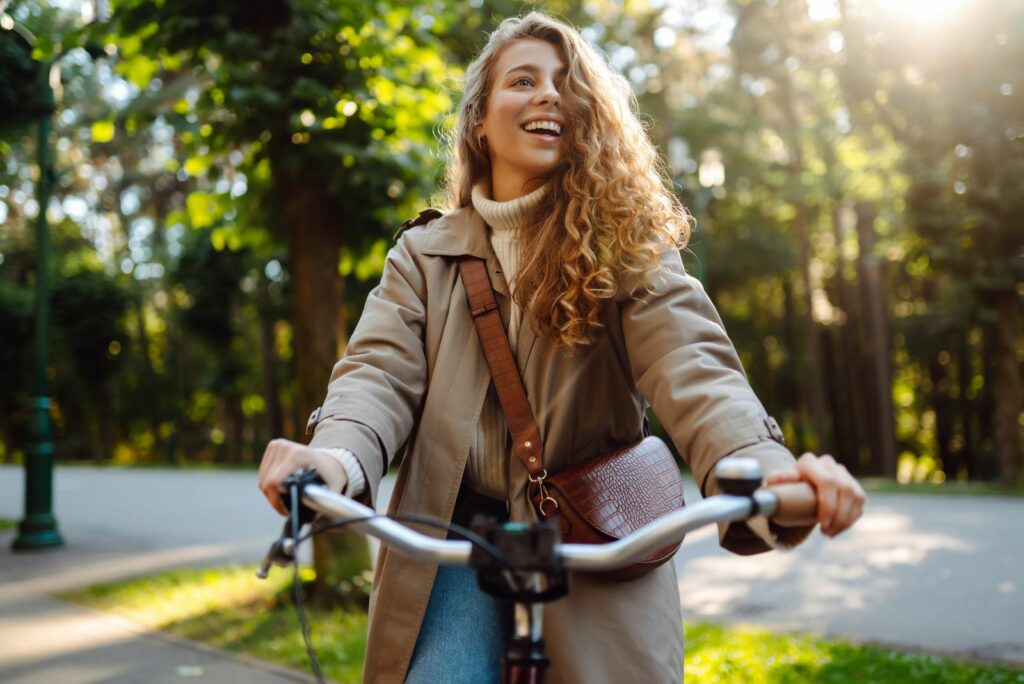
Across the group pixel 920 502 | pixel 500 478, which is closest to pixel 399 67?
pixel 500 478

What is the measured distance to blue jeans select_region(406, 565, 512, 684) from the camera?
1922mm

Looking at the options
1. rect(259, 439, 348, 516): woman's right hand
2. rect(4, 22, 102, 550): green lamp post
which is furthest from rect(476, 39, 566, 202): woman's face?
rect(4, 22, 102, 550): green lamp post

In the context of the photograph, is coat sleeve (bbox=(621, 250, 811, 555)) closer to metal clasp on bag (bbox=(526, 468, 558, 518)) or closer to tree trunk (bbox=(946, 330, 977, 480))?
metal clasp on bag (bbox=(526, 468, 558, 518))

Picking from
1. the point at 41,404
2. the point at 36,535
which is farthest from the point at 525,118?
the point at 36,535

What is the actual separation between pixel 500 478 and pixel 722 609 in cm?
511

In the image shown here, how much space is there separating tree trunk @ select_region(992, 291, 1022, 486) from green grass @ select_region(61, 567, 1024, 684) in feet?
37.3

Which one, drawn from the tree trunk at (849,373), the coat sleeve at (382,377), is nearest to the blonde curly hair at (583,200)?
the coat sleeve at (382,377)

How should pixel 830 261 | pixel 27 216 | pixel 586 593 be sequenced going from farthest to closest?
pixel 830 261, pixel 27 216, pixel 586 593

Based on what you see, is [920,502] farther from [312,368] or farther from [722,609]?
[312,368]

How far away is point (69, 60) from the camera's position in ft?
34.1

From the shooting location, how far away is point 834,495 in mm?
1459

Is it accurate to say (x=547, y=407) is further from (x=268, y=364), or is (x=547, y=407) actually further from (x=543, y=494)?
(x=268, y=364)

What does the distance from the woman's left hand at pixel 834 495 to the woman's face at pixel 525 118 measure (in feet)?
3.48

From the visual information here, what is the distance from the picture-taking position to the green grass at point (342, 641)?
4.84 m
